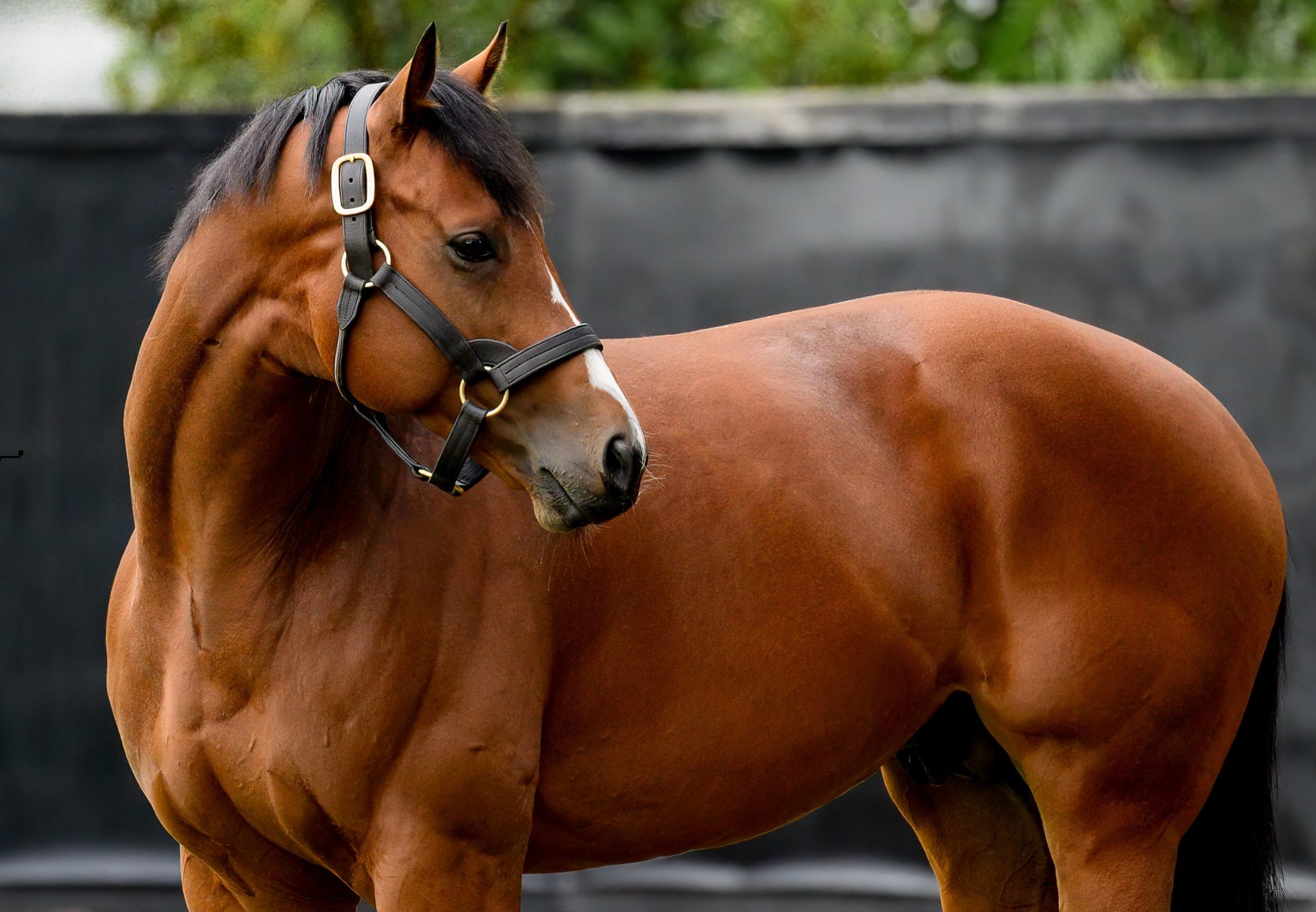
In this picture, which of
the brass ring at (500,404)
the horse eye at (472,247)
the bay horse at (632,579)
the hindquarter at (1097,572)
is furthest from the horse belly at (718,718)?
the horse eye at (472,247)

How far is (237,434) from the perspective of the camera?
1818 millimetres

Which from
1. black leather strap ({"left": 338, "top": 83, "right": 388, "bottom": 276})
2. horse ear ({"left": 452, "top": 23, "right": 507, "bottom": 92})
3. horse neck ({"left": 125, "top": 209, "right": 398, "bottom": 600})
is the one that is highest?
horse ear ({"left": 452, "top": 23, "right": 507, "bottom": 92})

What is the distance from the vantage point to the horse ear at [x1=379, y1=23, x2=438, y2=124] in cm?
162

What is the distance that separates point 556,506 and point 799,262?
103 inches

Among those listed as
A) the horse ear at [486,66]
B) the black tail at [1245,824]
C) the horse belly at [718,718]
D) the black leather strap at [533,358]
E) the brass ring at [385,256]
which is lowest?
the black tail at [1245,824]

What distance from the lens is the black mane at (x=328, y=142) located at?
5.59 feet

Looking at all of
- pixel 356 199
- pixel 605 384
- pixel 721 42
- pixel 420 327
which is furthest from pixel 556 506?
pixel 721 42

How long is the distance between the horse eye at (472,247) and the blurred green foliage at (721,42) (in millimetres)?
5574

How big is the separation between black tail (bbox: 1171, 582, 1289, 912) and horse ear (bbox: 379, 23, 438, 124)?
1.76 metres

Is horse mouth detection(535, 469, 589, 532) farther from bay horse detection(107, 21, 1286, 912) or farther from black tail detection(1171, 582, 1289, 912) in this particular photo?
black tail detection(1171, 582, 1289, 912)

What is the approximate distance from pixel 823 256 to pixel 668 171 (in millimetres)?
552

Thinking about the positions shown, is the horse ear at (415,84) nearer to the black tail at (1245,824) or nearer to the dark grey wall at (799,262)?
the black tail at (1245,824)

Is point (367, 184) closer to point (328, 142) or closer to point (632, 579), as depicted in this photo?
point (328, 142)

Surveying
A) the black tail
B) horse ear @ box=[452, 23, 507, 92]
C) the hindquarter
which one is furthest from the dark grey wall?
horse ear @ box=[452, 23, 507, 92]
